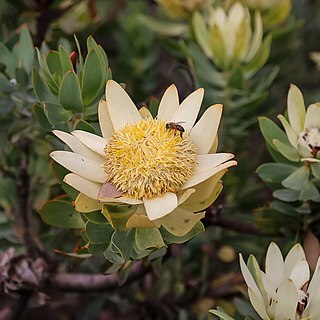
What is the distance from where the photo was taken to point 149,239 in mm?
743

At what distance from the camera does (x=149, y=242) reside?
0.74 metres

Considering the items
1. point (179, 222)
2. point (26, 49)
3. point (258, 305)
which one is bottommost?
point (258, 305)

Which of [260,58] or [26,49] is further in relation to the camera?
[260,58]

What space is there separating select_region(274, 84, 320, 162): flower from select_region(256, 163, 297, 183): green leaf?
27 millimetres

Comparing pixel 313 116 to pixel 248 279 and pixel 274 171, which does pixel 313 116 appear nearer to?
pixel 274 171

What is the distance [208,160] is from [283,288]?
162mm

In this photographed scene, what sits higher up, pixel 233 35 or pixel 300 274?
pixel 233 35

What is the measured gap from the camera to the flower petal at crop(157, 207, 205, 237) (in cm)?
73

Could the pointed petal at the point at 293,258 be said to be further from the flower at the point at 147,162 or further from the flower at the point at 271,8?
the flower at the point at 271,8

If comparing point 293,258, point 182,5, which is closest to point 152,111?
point 293,258

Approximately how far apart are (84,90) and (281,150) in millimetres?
264

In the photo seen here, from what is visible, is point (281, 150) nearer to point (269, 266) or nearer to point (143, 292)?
point (269, 266)

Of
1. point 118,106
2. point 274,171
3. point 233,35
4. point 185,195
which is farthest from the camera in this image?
point 233,35

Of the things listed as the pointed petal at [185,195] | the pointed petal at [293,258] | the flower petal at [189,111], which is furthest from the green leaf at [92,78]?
the pointed petal at [293,258]
